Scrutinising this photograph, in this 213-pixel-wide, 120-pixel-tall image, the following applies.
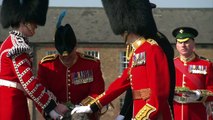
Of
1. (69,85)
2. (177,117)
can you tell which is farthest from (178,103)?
(69,85)

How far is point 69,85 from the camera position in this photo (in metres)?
6.26

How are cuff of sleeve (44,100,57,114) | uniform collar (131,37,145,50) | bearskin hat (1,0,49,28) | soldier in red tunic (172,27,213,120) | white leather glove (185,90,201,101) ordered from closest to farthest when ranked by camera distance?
uniform collar (131,37,145,50)
cuff of sleeve (44,100,57,114)
bearskin hat (1,0,49,28)
white leather glove (185,90,201,101)
soldier in red tunic (172,27,213,120)

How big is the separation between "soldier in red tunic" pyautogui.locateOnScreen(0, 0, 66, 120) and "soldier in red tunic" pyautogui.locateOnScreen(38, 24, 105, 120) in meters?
0.53

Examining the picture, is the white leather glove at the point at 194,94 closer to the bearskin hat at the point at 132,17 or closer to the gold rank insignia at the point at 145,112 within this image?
the bearskin hat at the point at 132,17

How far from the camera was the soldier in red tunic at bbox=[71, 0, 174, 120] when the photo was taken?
4.67m

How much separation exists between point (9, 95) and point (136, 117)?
1455 millimetres

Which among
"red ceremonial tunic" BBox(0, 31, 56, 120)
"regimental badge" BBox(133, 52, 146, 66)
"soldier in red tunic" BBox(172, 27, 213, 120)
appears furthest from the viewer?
"soldier in red tunic" BBox(172, 27, 213, 120)

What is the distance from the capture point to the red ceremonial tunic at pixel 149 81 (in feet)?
15.3

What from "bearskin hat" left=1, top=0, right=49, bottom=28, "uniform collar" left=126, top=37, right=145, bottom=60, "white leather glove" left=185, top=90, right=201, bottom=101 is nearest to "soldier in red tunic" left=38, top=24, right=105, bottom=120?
"bearskin hat" left=1, top=0, right=49, bottom=28

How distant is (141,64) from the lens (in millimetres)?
4824

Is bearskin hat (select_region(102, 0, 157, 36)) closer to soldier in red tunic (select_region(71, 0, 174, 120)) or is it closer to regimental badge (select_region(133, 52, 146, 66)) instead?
soldier in red tunic (select_region(71, 0, 174, 120))

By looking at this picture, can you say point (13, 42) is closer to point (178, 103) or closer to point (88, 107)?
point (88, 107)

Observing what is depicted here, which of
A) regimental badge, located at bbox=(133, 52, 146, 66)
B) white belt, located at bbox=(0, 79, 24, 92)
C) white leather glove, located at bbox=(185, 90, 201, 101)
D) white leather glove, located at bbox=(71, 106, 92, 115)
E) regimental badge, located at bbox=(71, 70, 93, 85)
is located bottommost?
white leather glove, located at bbox=(185, 90, 201, 101)

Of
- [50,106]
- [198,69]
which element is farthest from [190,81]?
[50,106]
